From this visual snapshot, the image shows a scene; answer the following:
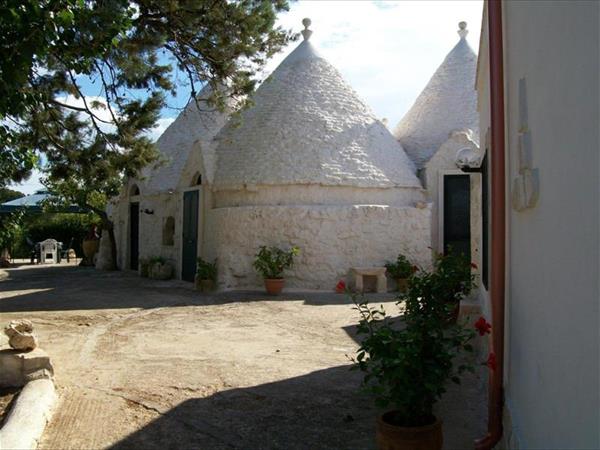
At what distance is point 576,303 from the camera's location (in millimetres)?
1941

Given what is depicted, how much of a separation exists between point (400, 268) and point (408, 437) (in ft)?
30.9

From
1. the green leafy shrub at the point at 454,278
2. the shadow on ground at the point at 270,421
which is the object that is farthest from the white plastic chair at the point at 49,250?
the shadow on ground at the point at 270,421

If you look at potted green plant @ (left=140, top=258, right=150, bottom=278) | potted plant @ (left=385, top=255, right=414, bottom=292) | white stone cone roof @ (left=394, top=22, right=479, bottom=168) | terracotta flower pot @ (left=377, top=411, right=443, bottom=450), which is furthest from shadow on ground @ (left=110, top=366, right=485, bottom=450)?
potted green plant @ (left=140, top=258, right=150, bottom=278)

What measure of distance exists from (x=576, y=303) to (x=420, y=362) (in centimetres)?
Result: 139

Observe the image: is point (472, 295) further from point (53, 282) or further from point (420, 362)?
point (53, 282)

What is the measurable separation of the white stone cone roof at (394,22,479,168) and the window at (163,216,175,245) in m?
7.22

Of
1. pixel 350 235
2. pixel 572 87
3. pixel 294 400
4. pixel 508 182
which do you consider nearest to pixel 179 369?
pixel 294 400

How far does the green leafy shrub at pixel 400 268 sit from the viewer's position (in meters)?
12.3

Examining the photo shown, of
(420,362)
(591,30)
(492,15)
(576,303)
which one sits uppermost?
(492,15)

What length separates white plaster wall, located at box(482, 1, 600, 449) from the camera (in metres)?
1.77

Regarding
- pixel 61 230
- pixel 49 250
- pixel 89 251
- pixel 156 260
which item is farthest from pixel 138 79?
pixel 61 230

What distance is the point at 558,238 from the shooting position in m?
2.22

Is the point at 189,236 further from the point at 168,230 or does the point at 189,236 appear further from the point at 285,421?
the point at 285,421

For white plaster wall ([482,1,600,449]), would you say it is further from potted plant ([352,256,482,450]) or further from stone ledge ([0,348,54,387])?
stone ledge ([0,348,54,387])
